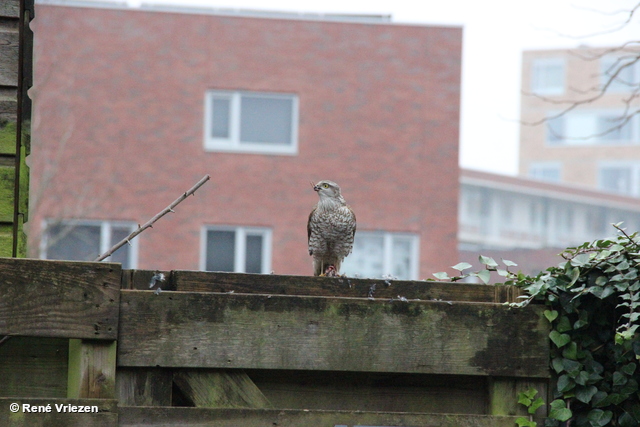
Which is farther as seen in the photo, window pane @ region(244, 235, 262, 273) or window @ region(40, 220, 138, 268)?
window pane @ region(244, 235, 262, 273)

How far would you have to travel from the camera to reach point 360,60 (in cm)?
1856

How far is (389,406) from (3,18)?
1969mm

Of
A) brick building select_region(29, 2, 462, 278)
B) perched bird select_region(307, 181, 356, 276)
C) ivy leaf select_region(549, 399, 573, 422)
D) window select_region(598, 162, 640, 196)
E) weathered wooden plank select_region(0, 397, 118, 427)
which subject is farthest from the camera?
window select_region(598, 162, 640, 196)

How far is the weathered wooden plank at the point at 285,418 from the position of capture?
111 inches

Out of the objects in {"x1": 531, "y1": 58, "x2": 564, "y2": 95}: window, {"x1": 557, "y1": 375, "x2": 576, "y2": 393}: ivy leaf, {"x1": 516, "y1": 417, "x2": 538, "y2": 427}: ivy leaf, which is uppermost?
{"x1": 531, "y1": 58, "x2": 564, "y2": 95}: window

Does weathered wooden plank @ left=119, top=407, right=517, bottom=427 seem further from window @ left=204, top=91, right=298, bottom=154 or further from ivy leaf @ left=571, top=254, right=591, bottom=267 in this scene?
window @ left=204, top=91, right=298, bottom=154

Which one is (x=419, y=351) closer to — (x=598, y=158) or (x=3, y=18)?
(x=3, y=18)

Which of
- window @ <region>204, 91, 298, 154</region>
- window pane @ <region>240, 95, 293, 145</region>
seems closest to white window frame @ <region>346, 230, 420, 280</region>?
window @ <region>204, 91, 298, 154</region>

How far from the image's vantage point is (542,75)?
219 ft

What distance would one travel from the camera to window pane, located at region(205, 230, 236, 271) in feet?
58.9

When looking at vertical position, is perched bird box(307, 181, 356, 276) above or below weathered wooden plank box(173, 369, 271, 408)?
above

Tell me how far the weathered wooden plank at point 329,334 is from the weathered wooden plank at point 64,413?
0.17 metres

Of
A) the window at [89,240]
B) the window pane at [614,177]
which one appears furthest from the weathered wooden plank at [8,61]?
the window pane at [614,177]

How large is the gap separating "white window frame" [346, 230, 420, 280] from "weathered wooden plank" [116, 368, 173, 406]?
15457 millimetres
